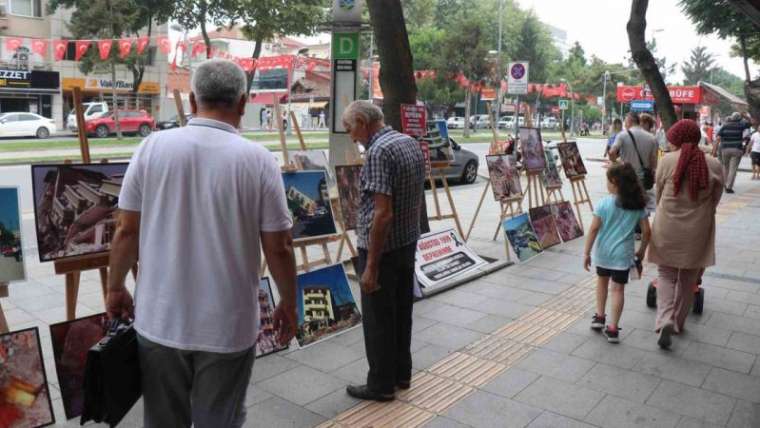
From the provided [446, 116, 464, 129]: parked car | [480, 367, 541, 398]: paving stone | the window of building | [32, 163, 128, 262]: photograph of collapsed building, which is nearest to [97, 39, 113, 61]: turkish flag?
the window of building

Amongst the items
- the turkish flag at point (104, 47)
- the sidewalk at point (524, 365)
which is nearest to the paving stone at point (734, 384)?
the sidewalk at point (524, 365)

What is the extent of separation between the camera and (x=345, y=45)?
22.7ft

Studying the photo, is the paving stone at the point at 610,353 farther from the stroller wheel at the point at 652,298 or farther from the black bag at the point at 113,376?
the black bag at the point at 113,376

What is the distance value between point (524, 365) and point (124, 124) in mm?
30395

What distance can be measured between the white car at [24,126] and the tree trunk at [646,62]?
29.1m

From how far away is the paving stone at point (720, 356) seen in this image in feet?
14.5

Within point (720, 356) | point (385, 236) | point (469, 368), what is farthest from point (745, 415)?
point (385, 236)

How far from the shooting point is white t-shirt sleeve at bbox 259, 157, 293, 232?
220cm

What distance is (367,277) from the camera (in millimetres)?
3467

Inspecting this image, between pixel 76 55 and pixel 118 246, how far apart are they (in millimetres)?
27811

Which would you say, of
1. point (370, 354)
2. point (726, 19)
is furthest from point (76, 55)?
point (370, 354)

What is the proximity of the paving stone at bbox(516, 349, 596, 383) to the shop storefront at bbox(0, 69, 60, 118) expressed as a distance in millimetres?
35598

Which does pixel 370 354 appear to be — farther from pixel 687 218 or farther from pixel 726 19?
pixel 726 19

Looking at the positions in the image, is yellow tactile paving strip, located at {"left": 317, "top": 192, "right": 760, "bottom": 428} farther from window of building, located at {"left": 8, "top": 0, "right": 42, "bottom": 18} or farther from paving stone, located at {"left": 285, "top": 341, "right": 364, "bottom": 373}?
window of building, located at {"left": 8, "top": 0, "right": 42, "bottom": 18}
